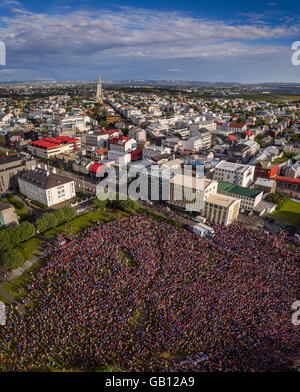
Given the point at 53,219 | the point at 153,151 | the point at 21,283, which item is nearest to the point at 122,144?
the point at 153,151

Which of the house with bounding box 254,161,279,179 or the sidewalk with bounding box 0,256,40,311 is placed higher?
the house with bounding box 254,161,279,179

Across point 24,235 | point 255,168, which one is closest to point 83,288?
point 24,235

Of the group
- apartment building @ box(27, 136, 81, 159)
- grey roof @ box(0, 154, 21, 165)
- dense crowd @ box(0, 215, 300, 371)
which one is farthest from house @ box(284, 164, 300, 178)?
grey roof @ box(0, 154, 21, 165)

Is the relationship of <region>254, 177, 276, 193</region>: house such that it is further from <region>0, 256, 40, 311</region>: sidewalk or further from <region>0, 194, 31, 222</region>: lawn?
<region>0, 194, 31, 222</region>: lawn

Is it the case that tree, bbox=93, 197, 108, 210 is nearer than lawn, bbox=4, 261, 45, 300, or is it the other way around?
lawn, bbox=4, 261, 45, 300

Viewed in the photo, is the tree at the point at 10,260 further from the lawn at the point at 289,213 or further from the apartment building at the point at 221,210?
the lawn at the point at 289,213

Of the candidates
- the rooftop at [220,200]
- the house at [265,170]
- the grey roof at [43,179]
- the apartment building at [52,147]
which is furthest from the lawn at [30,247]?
the house at [265,170]

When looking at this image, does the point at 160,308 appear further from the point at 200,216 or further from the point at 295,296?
the point at 200,216
